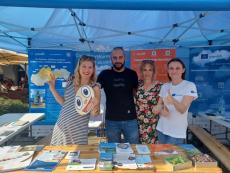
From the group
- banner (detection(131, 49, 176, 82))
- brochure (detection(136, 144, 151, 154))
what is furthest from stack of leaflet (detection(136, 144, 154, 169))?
banner (detection(131, 49, 176, 82))

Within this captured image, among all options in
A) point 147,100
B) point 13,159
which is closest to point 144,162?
point 13,159

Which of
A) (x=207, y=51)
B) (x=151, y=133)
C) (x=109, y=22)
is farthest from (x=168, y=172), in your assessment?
(x=207, y=51)

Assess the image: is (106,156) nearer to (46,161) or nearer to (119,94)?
(46,161)

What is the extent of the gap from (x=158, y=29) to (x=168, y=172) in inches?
159

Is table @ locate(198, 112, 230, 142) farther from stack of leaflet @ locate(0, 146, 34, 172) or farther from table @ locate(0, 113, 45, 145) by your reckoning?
stack of leaflet @ locate(0, 146, 34, 172)

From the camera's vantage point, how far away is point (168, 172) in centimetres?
216

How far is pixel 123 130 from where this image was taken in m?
3.56

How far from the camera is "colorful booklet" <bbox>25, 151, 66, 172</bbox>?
7.23ft

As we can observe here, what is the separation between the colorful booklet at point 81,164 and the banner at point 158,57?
4103 mm

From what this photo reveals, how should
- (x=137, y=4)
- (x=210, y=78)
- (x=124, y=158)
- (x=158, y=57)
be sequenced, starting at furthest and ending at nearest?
(x=210, y=78) < (x=158, y=57) < (x=124, y=158) < (x=137, y=4)

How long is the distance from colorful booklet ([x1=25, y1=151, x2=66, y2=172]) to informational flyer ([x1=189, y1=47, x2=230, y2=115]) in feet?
14.6

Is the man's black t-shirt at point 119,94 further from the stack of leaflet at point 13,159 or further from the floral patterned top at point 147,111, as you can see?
the stack of leaflet at point 13,159

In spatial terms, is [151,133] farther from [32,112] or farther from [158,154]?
[32,112]

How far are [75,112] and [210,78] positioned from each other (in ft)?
13.9
